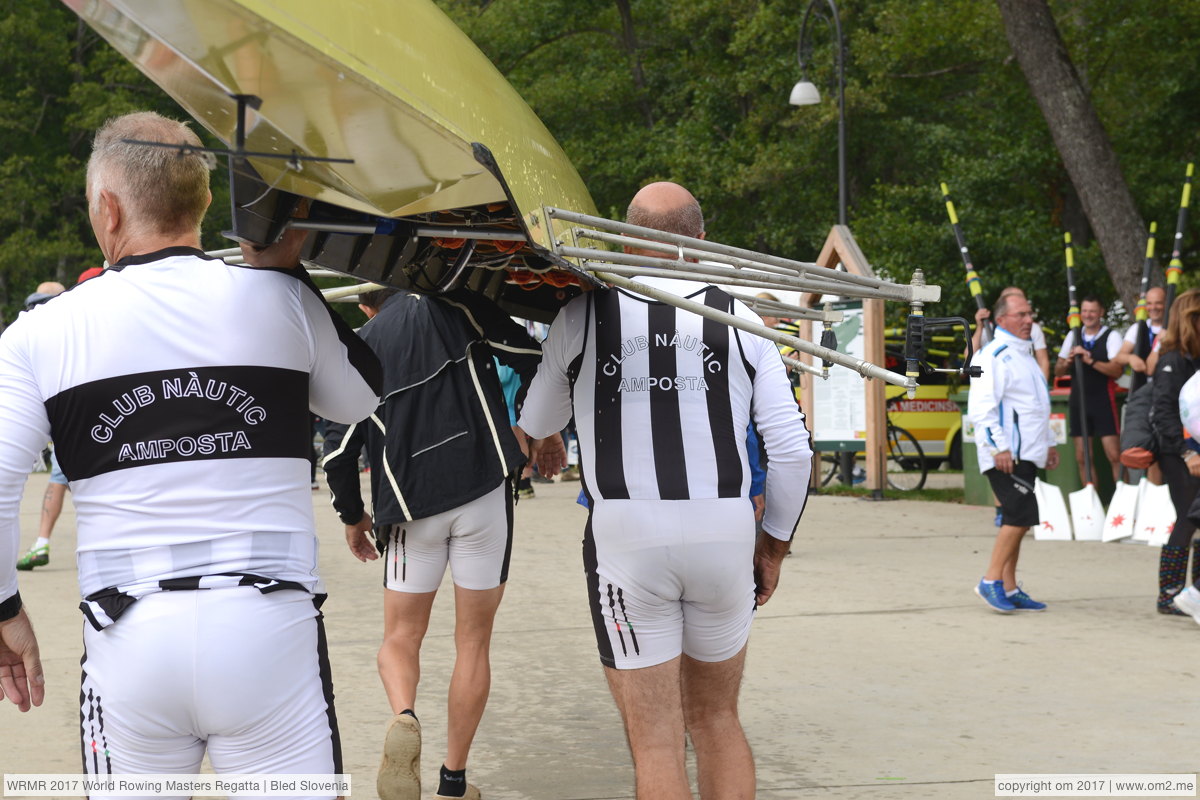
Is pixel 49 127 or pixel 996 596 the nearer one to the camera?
pixel 996 596

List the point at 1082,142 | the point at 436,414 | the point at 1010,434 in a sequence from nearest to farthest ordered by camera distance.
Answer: the point at 436,414
the point at 1010,434
the point at 1082,142

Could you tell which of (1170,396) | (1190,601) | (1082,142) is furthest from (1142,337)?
(1190,601)

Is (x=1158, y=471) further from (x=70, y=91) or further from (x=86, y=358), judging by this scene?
(x=70, y=91)

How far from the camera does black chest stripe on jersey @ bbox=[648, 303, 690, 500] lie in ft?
12.7

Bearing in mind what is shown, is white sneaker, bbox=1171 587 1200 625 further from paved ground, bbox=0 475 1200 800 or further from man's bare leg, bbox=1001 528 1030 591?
man's bare leg, bbox=1001 528 1030 591

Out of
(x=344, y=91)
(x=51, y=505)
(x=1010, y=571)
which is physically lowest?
(x=1010, y=571)

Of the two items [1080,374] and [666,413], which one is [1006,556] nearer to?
[666,413]

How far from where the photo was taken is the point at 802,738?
5.81 m

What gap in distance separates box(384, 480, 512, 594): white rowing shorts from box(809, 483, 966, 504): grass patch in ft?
37.1

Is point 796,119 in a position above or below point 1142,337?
above

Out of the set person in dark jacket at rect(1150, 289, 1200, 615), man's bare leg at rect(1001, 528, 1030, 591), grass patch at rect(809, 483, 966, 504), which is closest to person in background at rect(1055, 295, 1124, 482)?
grass patch at rect(809, 483, 966, 504)

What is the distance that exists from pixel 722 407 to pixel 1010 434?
5277 mm

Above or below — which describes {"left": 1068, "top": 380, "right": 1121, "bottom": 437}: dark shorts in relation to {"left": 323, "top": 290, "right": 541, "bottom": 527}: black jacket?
below

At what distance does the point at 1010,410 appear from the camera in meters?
8.80
